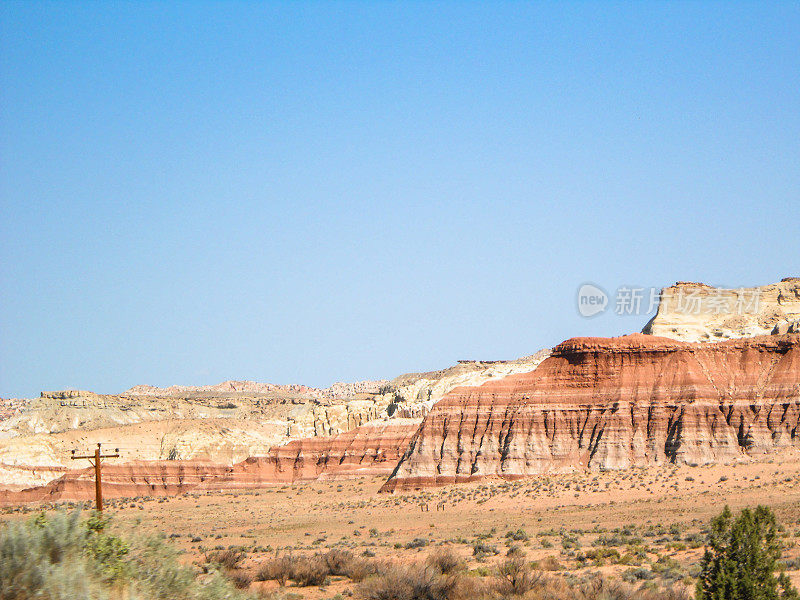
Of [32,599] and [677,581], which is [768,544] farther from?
[32,599]

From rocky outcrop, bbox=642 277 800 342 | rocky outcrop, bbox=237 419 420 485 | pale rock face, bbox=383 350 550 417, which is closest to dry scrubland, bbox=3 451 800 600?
rocky outcrop, bbox=237 419 420 485

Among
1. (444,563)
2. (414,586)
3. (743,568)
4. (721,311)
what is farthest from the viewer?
(721,311)

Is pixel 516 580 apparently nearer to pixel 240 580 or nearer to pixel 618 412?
pixel 240 580

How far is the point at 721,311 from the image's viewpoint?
4493 inches

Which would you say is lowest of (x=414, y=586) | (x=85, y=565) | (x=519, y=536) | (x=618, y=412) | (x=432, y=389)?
(x=519, y=536)

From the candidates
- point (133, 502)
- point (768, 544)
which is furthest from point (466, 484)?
point (768, 544)

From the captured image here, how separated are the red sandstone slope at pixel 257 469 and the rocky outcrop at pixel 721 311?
33.9 meters

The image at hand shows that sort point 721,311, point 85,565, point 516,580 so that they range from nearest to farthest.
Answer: point 85,565
point 516,580
point 721,311

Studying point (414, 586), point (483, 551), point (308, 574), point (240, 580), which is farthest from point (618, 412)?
point (414, 586)

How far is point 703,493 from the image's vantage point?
53219 mm

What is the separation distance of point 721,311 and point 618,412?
52.6 meters

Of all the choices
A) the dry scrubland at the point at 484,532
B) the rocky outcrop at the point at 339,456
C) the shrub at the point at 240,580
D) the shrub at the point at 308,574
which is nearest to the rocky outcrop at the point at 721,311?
the rocky outcrop at the point at 339,456

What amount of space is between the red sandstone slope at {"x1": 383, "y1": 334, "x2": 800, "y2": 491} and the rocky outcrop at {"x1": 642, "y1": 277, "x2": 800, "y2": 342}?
113 feet

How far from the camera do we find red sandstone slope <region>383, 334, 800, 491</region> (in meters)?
63.4
